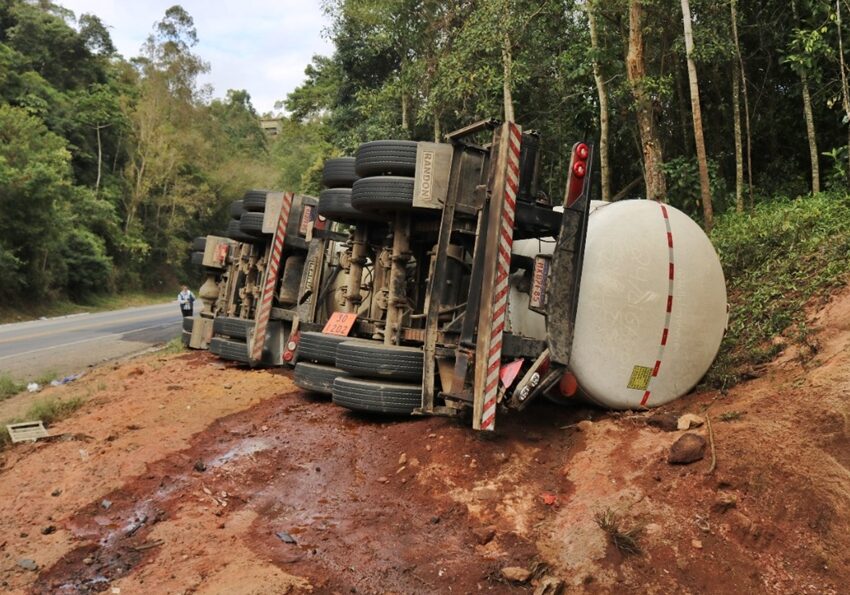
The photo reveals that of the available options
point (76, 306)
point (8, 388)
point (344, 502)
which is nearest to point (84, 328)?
point (8, 388)

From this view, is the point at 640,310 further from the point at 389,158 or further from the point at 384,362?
the point at 389,158

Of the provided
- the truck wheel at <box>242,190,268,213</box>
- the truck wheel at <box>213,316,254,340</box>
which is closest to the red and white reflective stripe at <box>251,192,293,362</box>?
the truck wheel at <box>213,316,254,340</box>

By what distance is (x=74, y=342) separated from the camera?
48.6 feet

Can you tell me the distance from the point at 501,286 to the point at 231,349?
5760 millimetres

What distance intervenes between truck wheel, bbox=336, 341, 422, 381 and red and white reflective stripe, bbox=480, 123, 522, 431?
1.02 m

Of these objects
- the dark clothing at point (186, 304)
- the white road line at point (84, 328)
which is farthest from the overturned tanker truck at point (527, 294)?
the white road line at point (84, 328)

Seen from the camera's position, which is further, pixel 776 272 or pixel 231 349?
pixel 231 349

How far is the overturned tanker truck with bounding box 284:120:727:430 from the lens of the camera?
450 centimetres

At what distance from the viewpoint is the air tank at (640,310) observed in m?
4.64

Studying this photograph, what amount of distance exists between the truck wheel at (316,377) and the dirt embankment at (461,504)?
34.3 inches

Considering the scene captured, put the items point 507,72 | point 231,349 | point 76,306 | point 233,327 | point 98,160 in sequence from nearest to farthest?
point 231,349 → point 233,327 → point 507,72 → point 76,306 → point 98,160

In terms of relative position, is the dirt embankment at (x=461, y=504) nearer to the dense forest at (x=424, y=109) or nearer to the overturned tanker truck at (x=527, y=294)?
the overturned tanker truck at (x=527, y=294)

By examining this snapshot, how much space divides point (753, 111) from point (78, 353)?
13.5m

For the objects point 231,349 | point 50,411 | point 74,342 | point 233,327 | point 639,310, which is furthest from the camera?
point 74,342
